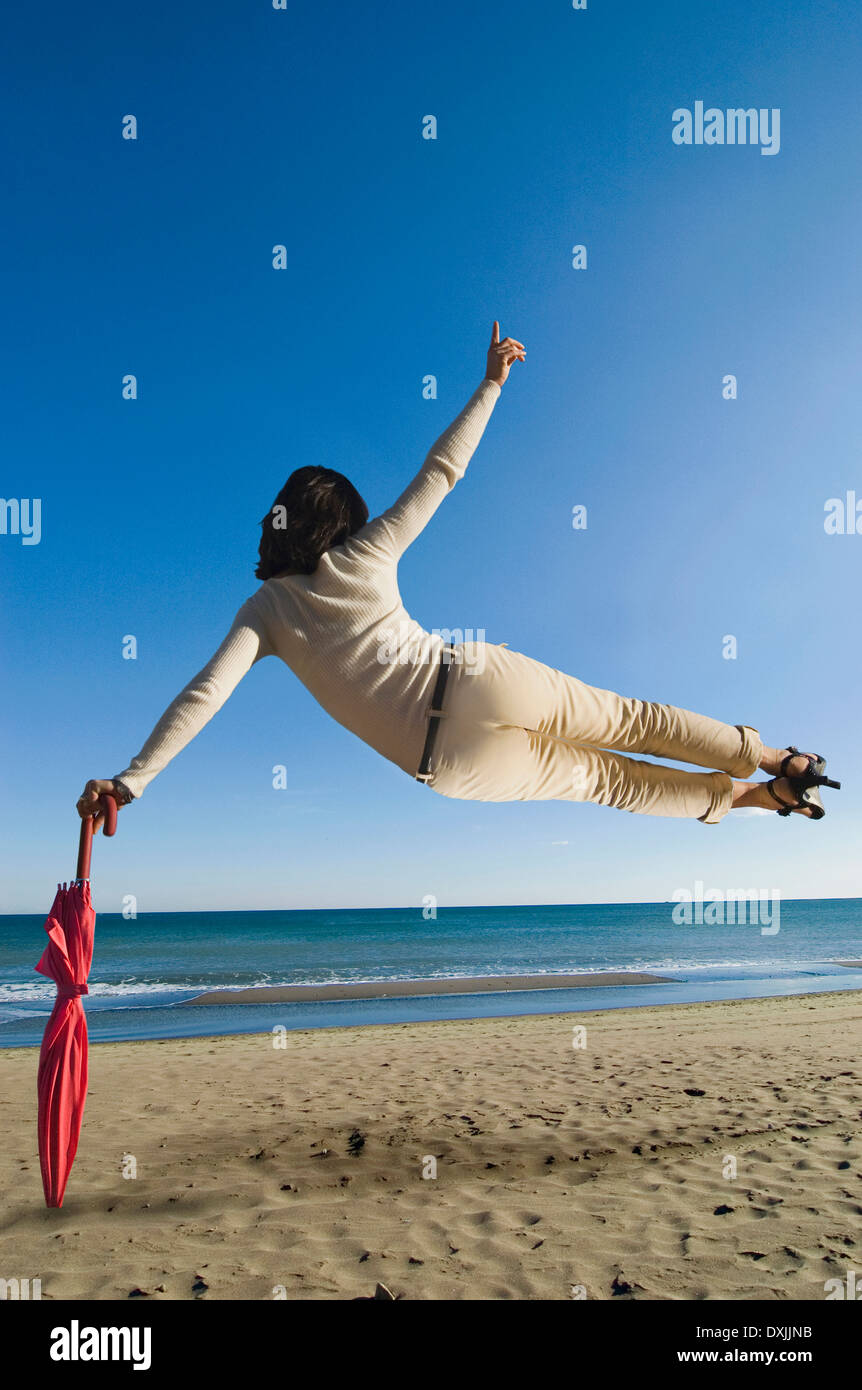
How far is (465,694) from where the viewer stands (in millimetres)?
2627

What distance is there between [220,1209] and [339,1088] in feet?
11.8

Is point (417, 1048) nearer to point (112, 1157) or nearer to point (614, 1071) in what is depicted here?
point (614, 1071)

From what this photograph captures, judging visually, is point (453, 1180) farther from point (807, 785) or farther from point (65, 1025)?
point (807, 785)

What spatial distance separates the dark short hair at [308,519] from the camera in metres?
2.82

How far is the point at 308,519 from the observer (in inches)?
112

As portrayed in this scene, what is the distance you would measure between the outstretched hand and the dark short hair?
668 millimetres

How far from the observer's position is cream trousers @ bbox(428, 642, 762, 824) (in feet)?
8.68

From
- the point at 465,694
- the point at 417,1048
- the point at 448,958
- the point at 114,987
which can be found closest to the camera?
the point at 465,694

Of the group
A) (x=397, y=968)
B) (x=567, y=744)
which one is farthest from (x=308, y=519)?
(x=397, y=968)

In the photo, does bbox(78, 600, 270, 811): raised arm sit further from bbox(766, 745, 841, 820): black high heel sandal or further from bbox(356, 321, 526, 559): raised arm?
bbox(766, 745, 841, 820): black high heel sandal

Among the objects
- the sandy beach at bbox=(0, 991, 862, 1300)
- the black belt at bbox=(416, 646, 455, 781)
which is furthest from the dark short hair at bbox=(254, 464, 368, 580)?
the sandy beach at bbox=(0, 991, 862, 1300)

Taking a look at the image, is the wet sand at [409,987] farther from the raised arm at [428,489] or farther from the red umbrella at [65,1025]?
the raised arm at [428,489]

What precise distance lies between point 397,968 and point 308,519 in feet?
87.5
